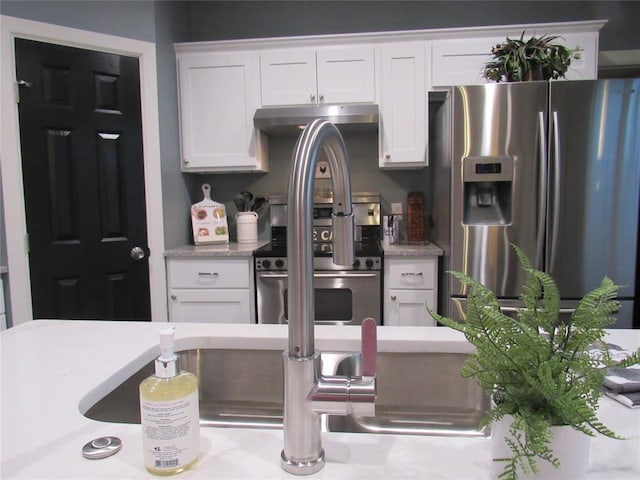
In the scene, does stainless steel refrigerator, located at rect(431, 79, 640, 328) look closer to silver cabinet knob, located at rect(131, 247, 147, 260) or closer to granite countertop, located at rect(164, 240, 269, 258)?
granite countertop, located at rect(164, 240, 269, 258)

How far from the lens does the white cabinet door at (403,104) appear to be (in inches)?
110

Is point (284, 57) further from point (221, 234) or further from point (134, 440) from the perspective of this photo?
point (134, 440)

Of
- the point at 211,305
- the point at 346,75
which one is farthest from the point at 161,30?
the point at 211,305

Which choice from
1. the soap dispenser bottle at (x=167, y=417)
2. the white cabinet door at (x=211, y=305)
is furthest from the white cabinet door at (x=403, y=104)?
the soap dispenser bottle at (x=167, y=417)

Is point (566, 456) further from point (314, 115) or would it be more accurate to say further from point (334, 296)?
point (314, 115)

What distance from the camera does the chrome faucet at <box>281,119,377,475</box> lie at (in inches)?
20.6

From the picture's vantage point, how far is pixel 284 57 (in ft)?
9.43

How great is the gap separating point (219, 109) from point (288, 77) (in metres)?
0.51

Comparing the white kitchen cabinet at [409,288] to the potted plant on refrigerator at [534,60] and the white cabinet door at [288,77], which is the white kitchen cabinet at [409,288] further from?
the white cabinet door at [288,77]

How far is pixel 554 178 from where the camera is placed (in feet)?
7.45

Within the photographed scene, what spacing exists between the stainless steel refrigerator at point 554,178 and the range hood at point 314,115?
1.87ft

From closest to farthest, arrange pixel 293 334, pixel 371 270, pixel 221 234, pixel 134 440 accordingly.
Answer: pixel 293 334 → pixel 134 440 → pixel 371 270 → pixel 221 234

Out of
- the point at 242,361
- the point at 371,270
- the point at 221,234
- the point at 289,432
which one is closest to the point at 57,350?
the point at 242,361

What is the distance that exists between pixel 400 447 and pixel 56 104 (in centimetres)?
253
